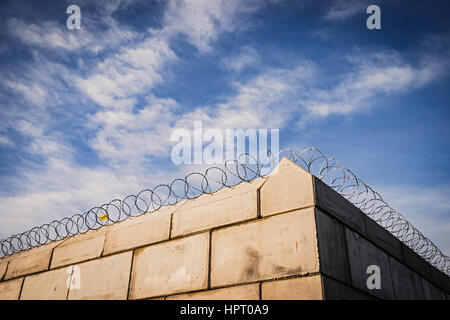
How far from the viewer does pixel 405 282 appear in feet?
17.7

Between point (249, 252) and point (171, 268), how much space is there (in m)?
1.22

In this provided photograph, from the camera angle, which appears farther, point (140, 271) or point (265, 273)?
point (140, 271)

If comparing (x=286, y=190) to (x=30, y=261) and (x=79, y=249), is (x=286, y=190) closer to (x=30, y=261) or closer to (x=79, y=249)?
(x=79, y=249)

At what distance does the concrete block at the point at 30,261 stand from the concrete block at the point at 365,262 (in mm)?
5276

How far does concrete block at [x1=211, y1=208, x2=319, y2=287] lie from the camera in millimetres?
3793

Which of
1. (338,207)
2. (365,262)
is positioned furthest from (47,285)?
(365,262)

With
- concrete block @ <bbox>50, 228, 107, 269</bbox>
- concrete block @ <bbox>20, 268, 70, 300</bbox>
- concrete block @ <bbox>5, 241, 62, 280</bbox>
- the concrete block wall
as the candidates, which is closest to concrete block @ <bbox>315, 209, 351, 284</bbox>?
the concrete block wall

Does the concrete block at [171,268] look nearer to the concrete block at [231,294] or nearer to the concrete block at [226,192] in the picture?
the concrete block at [231,294]

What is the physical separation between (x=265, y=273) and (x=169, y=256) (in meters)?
1.53

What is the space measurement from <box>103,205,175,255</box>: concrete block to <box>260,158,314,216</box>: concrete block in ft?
5.32

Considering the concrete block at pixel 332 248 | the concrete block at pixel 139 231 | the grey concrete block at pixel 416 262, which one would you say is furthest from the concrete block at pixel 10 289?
the grey concrete block at pixel 416 262

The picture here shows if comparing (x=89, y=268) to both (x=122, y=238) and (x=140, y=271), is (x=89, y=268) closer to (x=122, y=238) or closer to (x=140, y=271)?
(x=122, y=238)
